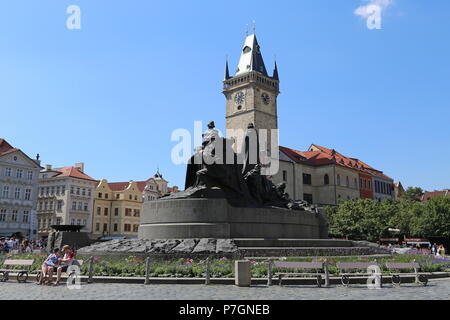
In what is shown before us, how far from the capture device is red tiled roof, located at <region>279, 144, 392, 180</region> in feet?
326

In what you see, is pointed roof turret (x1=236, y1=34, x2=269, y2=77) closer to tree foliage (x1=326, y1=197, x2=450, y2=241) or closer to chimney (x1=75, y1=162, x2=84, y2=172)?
chimney (x1=75, y1=162, x2=84, y2=172)

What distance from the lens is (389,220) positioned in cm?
6706

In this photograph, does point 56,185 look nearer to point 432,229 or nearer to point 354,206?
point 354,206

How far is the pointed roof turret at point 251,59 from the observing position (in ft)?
334

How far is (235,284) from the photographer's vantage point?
13719 millimetres

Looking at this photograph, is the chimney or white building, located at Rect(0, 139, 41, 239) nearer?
white building, located at Rect(0, 139, 41, 239)

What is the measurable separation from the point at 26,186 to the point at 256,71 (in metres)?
55.7

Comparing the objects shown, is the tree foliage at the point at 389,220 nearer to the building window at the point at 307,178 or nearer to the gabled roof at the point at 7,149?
the building window at the point at 307,178

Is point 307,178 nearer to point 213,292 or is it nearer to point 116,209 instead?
point 116,209

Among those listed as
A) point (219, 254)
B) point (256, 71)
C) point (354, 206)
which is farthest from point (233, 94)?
point (219, 254)

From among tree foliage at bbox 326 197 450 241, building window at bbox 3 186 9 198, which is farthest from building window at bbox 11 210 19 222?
tree foliage at bbox 326 197 450 241

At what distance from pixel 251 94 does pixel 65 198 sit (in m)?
45.7

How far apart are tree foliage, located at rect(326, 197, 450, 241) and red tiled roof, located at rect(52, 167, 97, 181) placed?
43.6m

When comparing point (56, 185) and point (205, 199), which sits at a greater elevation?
point (56, 185)
